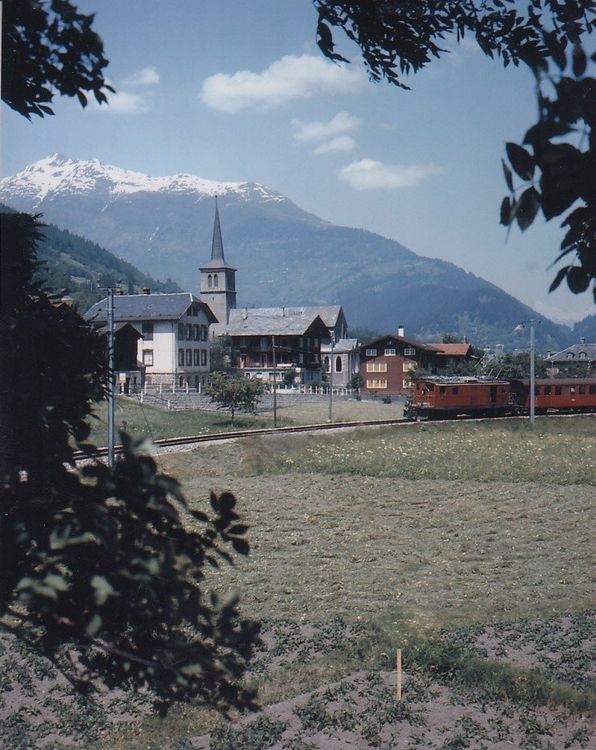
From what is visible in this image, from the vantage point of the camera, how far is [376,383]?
3650 cm

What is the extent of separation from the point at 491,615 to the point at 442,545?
3.52 meters

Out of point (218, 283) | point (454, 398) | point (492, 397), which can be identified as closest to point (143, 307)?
point (218, 283)

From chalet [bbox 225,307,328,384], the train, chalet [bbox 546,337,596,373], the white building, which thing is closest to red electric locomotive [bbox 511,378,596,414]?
the train

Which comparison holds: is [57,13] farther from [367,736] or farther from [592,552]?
[592,552]

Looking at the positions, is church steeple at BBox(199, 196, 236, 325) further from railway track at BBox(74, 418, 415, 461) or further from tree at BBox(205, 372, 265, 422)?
railway track at BBox(74, 418, 415, 461)

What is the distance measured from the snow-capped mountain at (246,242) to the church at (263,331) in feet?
1.90

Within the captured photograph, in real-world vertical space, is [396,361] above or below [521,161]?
above

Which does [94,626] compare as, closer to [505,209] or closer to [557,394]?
[505,209]

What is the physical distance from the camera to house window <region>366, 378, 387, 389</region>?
3619 cm

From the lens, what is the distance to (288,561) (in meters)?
13.7

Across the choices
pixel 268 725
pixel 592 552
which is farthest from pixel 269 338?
pixel 268 725

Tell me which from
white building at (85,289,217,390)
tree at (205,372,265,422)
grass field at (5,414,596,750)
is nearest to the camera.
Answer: white building at (85,289,217,390)

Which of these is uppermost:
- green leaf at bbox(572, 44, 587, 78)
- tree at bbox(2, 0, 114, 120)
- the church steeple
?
the church steeple

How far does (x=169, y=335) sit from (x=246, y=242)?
2599cm
